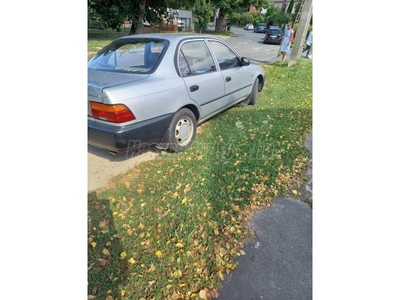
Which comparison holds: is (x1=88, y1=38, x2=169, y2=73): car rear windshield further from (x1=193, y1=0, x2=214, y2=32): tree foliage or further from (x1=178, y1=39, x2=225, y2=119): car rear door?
(x1=193, y1=0, x2=214, y2=32): tree foliage

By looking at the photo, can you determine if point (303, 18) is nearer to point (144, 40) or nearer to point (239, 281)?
Result: point (144, 40)

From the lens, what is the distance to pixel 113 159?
3.59m

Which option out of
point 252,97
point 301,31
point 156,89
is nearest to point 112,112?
point 156,89

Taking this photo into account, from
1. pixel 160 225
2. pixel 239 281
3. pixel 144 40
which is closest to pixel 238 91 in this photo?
pixel 144 40

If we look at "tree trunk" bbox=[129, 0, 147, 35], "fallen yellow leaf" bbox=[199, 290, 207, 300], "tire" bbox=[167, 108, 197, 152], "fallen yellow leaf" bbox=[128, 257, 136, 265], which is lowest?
"fallen yellow leaf" bbox=[128, 257, 136, 265]

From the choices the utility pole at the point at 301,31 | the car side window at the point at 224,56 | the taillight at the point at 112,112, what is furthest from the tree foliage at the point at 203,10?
the taillight at the point at 112,112

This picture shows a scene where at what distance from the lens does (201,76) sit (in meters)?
3.73

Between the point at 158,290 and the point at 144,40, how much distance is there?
10.4ft

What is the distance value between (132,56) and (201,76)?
1026 millimetres

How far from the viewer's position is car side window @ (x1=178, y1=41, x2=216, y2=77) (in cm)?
349

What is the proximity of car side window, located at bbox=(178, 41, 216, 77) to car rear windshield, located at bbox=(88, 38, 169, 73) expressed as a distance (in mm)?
298

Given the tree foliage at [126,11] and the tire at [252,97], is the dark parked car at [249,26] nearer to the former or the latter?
the tree foliage at [126,11]

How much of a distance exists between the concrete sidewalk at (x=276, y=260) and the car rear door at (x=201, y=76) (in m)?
1.93

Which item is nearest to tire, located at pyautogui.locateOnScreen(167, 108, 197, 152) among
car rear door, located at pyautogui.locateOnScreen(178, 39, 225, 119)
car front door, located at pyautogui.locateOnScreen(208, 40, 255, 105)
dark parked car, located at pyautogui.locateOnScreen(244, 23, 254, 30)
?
car rear door, located at pyautogui.locateOnScreen(178, 39, 225, 119)
